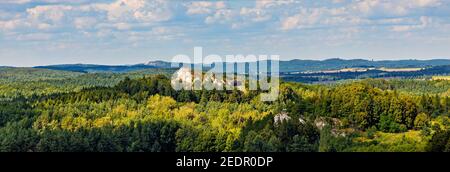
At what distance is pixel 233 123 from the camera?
5723 inches

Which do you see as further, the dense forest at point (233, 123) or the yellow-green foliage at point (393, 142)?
the dense forest at point (233, 123)

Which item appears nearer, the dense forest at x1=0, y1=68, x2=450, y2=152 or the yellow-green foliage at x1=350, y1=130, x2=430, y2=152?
the yellow-green foliage at x1=350, y1=130, x2=430, y2=152

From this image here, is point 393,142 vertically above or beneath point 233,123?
above

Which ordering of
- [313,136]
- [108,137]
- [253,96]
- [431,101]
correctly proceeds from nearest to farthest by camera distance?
[313,136], [108,137], [431,101], [253,96]

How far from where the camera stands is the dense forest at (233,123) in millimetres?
102312

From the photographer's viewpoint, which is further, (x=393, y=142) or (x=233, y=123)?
(x=233, y=123)

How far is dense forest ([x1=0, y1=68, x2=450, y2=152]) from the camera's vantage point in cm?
10231

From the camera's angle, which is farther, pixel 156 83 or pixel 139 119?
pixel 156 83

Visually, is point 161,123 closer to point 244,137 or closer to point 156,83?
point 244,137

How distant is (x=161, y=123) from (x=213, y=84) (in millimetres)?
48740
